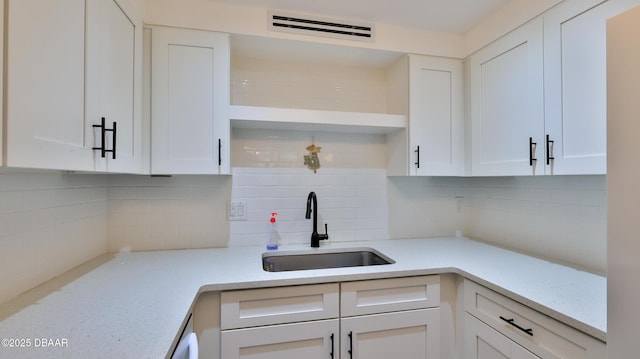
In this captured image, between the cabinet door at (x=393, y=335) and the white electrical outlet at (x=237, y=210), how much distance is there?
0.91m

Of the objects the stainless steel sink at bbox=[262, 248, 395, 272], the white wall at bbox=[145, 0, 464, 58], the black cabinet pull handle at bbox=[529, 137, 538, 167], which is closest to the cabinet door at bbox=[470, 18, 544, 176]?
the black cabinet pull handle at bbox=[529, 137, 538, 167]

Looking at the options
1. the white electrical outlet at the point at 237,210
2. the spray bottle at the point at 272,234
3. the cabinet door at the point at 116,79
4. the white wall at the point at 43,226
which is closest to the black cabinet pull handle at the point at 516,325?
the spray bottle at the point at 272,234

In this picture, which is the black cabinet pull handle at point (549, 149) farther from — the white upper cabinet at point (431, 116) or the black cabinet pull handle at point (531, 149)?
the white upper cabinet at point (431, 116)

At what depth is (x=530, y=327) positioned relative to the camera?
3.61 feet

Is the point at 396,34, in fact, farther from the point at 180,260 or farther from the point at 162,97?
the point at 180,260

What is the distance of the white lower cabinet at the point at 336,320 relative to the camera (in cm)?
128

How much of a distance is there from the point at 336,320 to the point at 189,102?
53.7 inches

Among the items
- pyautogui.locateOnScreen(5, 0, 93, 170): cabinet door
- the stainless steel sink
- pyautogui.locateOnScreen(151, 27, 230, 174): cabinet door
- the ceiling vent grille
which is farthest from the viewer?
the stainless steel sink

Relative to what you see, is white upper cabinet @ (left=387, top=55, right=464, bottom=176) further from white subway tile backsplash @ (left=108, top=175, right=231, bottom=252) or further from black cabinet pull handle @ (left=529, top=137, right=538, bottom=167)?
white subway tile backsplash @ (left=108, top=175, right=231, bottom=252)

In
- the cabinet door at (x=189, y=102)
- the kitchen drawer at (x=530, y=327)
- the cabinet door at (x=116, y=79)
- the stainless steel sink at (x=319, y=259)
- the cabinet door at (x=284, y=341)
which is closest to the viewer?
the kitchen drawer at (x=530, y=327)

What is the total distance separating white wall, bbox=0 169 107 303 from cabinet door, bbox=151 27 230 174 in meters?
0.38

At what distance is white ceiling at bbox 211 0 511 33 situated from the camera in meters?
1.58

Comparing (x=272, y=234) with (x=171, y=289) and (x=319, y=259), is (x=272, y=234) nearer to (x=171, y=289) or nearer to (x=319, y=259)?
(x=319, y=259)

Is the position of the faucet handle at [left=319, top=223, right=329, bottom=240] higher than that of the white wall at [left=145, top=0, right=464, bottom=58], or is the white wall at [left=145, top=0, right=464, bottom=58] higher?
the white wall at [left=145, top=0, right=464, bottom=58]
